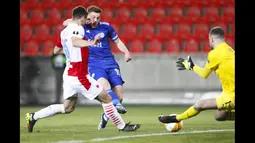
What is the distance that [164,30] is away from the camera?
45.7 feet

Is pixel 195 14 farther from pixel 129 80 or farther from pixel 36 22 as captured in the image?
pixel 36 22

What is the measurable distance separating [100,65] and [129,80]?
164 inches

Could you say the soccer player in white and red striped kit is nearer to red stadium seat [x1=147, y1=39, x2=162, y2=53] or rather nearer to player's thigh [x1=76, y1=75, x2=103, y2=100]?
player's thigh [x1=76, y1=75, x2=103, y2=100]

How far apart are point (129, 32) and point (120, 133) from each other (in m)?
6.86

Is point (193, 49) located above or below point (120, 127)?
above

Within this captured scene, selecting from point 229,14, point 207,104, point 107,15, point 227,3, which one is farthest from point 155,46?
point 207,104

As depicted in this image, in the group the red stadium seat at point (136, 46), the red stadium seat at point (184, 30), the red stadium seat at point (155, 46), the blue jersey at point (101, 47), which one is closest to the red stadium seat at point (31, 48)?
the red stadium seat at point (136, 46)

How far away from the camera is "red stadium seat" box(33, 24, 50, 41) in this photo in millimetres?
14172

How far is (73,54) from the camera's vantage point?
7191 millimetres

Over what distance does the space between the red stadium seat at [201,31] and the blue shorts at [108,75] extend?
560 cm

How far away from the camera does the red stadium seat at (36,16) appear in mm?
14633

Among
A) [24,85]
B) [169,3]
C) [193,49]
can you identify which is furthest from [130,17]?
[24,85]

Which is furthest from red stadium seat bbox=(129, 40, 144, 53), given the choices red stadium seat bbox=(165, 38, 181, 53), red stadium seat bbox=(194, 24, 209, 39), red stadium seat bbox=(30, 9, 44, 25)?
red stadium seat bbox=(30, 9, 44, 25)

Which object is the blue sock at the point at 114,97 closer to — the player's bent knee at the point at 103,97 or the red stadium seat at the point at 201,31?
the player's bent knee at the point at 103,97
